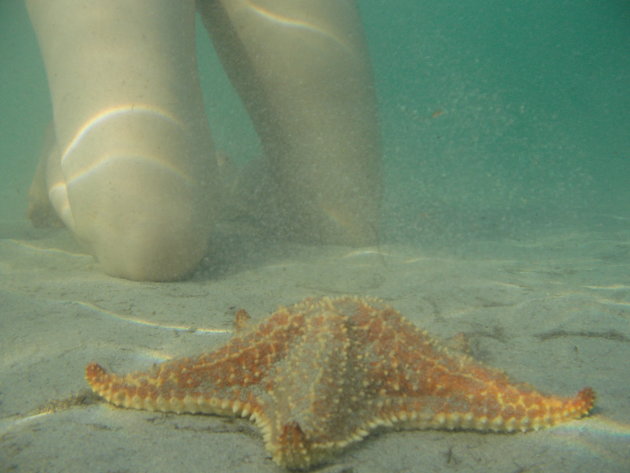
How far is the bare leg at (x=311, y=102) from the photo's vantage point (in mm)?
4340

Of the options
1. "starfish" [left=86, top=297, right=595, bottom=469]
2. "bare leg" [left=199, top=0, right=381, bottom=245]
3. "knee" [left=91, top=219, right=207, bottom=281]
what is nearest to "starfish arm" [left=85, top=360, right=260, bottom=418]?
"starfish" [left=86, top=297, right=595, bottom=469]

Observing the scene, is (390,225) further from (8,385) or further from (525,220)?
(8,385)

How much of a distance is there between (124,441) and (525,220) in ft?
27.9

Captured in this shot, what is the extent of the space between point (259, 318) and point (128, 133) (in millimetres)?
2131

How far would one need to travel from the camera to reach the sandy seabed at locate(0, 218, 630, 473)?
1.41 m

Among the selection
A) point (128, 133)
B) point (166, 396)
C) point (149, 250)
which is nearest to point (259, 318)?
point (166, 396)

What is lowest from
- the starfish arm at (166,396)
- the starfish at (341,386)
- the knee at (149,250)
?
the starfish arm at (166,396)

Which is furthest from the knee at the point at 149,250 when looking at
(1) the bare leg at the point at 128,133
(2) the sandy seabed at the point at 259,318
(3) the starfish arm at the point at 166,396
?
(3) the starfish arm at the point at 166,396

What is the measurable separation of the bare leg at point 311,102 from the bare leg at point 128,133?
3.30 ft

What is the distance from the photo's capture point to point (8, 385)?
5.87 feet

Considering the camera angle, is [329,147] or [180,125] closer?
[180,125]

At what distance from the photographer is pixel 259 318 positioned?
201 centimetres

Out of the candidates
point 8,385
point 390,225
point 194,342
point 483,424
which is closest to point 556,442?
point 483,424

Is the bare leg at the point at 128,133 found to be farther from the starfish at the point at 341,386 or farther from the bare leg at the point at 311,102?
the starfish at the point at 341,386
